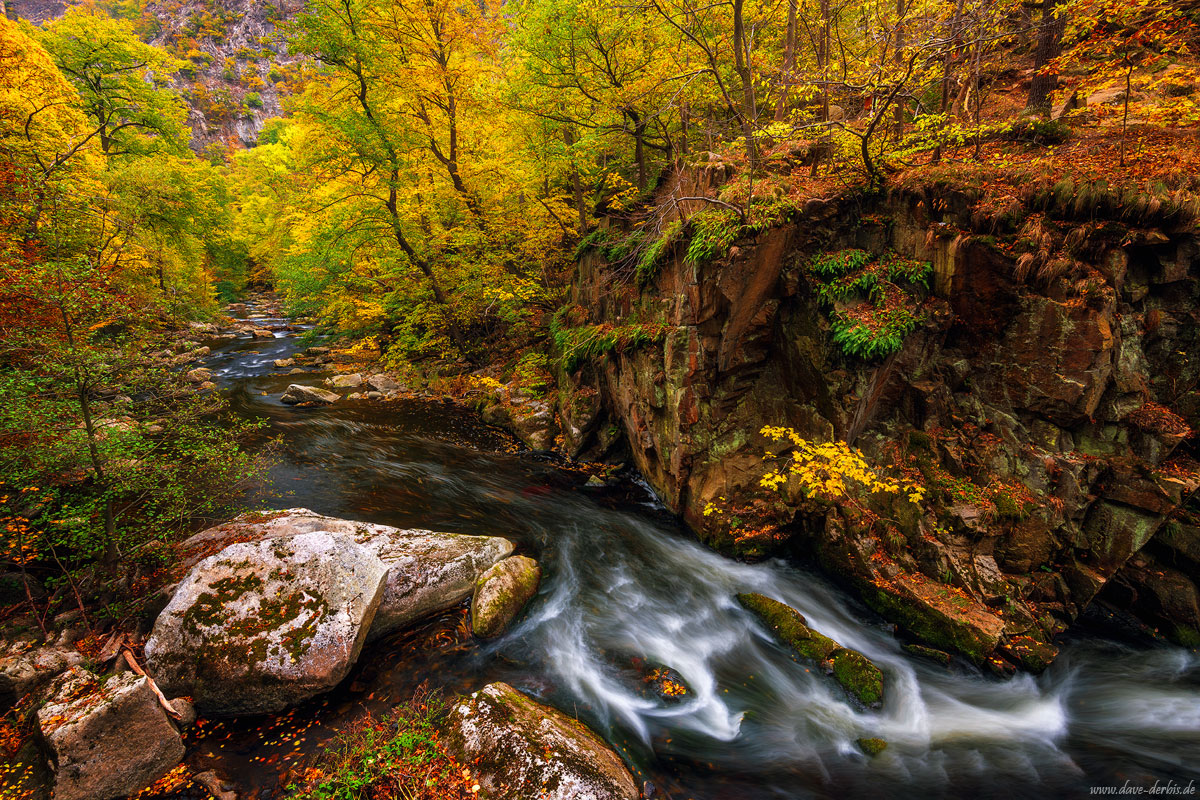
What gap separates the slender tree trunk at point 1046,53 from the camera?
27.6 ft

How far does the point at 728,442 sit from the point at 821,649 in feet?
12.3

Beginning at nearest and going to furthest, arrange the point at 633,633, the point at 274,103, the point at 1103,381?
the point at 1103,381 → the point at 633,633 → the point at 274,103

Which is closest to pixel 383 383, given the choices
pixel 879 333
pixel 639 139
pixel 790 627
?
pixel 639 139

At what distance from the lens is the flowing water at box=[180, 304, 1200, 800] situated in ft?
16.8

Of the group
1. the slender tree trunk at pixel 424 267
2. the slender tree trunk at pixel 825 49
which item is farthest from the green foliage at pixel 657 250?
the slender tree trunk at pixel 424 267

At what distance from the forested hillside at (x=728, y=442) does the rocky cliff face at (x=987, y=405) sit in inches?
2.1

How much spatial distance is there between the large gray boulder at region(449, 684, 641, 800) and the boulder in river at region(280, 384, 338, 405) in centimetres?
1450

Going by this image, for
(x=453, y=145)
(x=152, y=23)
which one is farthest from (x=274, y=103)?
(x=453, y=145)

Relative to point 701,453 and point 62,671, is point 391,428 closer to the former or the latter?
point 62,671

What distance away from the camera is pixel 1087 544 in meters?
6.84

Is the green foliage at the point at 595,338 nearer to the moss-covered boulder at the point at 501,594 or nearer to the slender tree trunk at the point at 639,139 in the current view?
the slender tree trunk at the point at 639,139

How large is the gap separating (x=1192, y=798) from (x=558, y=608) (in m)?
7.89

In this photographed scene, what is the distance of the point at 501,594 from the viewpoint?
7043mm

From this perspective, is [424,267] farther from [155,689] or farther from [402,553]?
[155,689]
